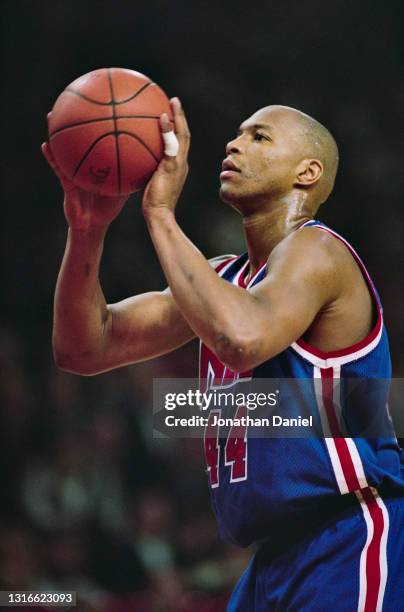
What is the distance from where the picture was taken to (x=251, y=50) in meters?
6.97

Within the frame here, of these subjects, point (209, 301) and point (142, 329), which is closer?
point (209, 301)

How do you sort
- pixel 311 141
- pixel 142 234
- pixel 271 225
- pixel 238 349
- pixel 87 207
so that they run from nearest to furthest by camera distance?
pixel 238 349, pixel 87 207, pixel 271 225, pixel 311 141, pixel 142 234

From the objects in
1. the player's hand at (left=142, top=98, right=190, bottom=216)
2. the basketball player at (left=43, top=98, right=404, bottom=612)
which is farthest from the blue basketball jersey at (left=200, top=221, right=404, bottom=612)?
the player's hand at (left=142, top=98, right=190, bottom=216)

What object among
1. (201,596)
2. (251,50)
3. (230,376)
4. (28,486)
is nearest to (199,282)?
(230,376)

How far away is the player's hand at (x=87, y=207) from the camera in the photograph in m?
3.14

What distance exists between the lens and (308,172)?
11.0 ft

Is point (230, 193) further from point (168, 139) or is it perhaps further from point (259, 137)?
point (168, 139)

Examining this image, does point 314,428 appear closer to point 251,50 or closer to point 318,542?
point 318,542

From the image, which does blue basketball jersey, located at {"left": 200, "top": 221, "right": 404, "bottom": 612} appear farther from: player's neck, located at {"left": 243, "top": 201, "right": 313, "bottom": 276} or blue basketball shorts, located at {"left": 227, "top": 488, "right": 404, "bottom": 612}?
player's neck, located at {"left": 243, "top": 201, "right": 313, "bottom": 276}

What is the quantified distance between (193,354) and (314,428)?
362 centimetres

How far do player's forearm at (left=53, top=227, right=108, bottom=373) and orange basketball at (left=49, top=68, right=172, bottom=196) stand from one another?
0.39 metres

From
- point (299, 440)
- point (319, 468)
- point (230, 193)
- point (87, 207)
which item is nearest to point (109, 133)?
point (87, 207)

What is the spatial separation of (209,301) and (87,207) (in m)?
0.84

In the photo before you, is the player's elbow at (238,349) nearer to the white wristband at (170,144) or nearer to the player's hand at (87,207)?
the white wristband at (170,144)
